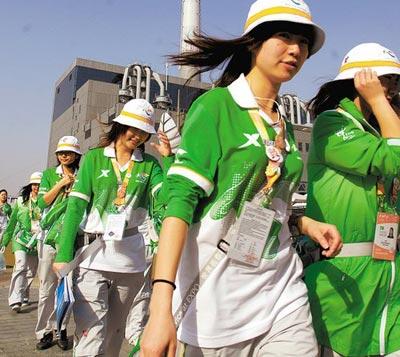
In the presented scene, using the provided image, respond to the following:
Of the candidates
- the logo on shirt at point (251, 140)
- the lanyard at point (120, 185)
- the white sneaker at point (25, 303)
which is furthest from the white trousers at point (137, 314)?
the white sneaker at point (25, 303)

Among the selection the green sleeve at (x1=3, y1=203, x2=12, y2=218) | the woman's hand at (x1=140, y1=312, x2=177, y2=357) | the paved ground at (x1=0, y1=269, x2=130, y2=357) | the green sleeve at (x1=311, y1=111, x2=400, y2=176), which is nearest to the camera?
the woman's hand at (x1=140, y1=312, x2=177, y2=357)

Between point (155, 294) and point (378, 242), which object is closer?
point (155, 294)

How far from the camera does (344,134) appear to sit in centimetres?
242

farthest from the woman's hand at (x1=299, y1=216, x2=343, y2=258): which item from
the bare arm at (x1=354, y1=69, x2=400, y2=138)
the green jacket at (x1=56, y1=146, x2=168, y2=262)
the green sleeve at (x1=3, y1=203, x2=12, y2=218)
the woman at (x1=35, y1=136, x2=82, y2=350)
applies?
the green sleeve at (x1=3, y1=203, x2=12, y2=218)

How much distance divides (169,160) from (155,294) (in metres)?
2.67

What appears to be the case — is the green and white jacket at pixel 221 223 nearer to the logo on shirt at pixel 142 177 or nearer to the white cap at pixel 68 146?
the logo on shirt at pixel 142 177

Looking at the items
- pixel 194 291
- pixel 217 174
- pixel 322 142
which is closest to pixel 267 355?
pixel 194 291

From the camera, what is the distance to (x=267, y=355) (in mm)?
1889

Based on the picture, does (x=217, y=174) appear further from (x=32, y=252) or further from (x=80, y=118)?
(x=80, y=118)

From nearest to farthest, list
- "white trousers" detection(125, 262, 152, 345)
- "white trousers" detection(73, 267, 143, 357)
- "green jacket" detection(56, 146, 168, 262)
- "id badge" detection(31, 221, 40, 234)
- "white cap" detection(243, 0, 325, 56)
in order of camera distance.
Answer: "white cap" detection(243, 0, 325, 56) < "white trousers" detection(73, 267, 143, 357) < "green jacket" detection(56, 146, 168, 262) < "white trousers" detection(125, 262, 152, 345) < "id badge" detection(31, 221, 40, 234)

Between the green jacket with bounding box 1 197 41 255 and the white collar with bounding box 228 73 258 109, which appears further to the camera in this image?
the green jacket with bounding box 1 197 41 255

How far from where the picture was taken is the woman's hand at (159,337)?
152 centimetres

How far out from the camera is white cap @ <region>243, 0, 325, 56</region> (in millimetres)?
2078

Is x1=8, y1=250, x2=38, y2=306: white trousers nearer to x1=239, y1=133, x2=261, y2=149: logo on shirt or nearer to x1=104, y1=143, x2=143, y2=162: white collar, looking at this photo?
x1=104, y1=143, x2=143, y2=162: white collar
